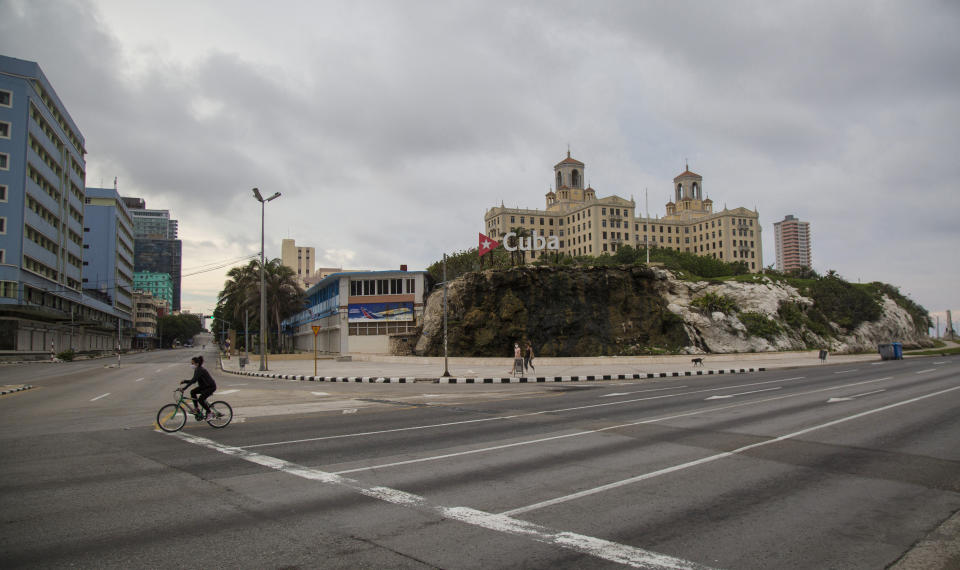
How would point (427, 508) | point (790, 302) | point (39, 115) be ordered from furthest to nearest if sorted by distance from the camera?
point (39, 115), point (790, 302), point (427, 508)

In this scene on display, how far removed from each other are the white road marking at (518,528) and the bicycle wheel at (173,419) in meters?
5.02

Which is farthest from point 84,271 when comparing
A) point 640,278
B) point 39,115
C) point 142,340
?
point 640,278

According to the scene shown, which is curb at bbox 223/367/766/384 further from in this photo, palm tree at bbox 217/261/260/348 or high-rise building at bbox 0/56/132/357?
high-rise building at bbox 0/56/132/357

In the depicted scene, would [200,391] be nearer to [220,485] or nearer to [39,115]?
[220,485]

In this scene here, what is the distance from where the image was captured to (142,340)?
147 m

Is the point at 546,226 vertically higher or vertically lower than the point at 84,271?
higher

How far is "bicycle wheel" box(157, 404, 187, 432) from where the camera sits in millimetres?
11531

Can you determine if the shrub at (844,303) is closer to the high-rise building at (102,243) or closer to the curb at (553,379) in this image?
the curb at (553,379)

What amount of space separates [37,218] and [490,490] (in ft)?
252

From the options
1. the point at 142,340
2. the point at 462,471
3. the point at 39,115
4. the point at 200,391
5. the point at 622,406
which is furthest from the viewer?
the point at 142,340

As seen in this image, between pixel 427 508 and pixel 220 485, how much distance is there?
290 centimetres

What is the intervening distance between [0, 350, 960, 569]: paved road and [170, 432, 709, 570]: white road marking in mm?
25

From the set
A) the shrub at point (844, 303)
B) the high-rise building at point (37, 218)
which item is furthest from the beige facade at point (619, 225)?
the high-rise building at point (37, 218)

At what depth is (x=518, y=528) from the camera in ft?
17.2
